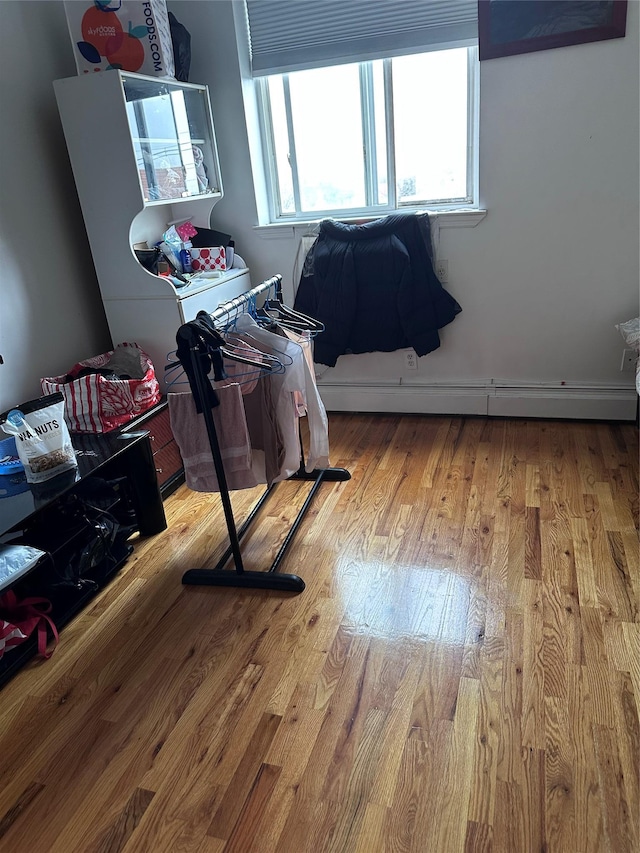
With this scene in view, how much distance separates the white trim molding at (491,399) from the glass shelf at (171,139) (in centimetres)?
131

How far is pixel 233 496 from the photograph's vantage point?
9.00 ft

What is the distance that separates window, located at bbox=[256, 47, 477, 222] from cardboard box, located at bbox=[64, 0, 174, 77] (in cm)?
74

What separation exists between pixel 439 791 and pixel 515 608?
2.23ft

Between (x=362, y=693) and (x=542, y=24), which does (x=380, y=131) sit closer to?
(x=542, y=24)

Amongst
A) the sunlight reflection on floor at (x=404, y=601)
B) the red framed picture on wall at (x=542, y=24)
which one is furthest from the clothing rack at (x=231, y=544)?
the red framed picture on wall at (x=542, y=24)

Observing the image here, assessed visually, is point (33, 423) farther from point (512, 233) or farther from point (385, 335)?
point (512, 233)

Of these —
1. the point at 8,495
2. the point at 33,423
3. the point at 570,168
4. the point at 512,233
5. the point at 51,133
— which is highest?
the point at 51,133

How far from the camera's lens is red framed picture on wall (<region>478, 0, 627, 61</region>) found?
98.0 inches

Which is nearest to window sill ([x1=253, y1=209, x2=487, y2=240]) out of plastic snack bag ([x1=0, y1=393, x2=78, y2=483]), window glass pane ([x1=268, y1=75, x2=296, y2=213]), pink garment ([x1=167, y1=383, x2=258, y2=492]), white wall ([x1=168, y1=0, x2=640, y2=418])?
white wall ([x1=168, y1=0, x2=640, y2=418])

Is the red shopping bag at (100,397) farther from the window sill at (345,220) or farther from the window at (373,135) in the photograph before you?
the window at (373,135)

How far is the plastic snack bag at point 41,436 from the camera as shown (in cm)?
190

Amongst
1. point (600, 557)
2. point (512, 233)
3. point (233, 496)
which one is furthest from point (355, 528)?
point (512, 233)

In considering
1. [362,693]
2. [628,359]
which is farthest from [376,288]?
[362,693]

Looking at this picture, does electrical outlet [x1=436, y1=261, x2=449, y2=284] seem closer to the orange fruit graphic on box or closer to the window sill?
the window sill
